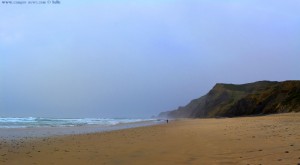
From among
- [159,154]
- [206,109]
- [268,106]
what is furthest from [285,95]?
[159,154]

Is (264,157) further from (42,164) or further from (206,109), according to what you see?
(206,109)

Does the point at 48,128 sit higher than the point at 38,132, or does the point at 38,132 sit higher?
the point at 48,128

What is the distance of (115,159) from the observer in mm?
10195

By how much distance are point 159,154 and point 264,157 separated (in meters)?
3.73

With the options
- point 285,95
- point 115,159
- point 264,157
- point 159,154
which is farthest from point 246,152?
point 285,95

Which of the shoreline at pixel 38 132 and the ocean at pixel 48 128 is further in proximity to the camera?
the ocean at pixel 48 128

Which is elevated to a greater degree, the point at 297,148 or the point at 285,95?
the point at 285,95

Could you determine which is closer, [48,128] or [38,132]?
[38,132]

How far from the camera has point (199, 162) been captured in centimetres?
848

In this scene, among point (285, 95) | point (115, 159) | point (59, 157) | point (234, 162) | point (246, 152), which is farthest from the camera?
point (285, 95)

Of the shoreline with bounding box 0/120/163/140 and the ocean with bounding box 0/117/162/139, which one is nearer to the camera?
the shoreline with bounding box 0/120/163/140

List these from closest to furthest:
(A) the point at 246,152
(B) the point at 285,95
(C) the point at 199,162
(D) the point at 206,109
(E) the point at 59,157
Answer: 1. (C) the point at 199,162
2. (A) the point at 246,152
3. (E) the point at 59,157
4. (B) the point at 285,95
5. (D) the point at 206,109

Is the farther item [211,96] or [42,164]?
[211,96]

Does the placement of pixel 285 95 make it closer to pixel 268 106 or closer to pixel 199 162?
pixel 268 106
